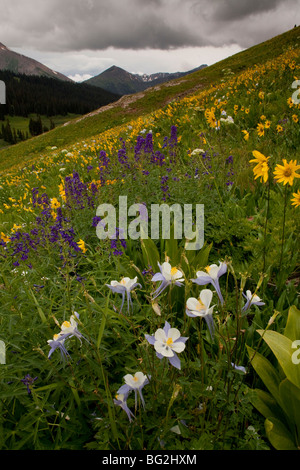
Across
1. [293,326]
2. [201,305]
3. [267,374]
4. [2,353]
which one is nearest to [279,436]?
[267,374]

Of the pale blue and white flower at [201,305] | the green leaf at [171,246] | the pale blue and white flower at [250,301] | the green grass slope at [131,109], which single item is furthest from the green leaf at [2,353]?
the green grass slope at [131,109]

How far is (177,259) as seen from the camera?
93.9 inches

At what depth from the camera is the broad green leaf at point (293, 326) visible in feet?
5.21

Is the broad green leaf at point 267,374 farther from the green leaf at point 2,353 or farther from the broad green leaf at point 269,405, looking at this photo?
the green leaf at point 2,353

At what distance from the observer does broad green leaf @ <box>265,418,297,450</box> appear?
1308 mm

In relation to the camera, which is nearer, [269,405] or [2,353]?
[2,353]

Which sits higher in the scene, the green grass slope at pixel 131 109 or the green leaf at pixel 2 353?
the green grass slope at pixel 131 109

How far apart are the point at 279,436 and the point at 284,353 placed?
37 centimetres

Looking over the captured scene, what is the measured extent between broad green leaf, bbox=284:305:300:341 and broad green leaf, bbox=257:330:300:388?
11cm

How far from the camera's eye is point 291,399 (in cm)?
142

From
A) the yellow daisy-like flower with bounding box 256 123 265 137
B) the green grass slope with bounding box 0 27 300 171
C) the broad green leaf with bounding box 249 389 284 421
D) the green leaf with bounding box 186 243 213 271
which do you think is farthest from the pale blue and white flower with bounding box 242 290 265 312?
the green grass slope with bounding box 0 27 300 171

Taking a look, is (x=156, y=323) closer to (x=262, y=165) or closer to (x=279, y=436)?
(x=279, y=436)

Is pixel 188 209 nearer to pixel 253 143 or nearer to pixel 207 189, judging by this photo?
pixel 207 189
